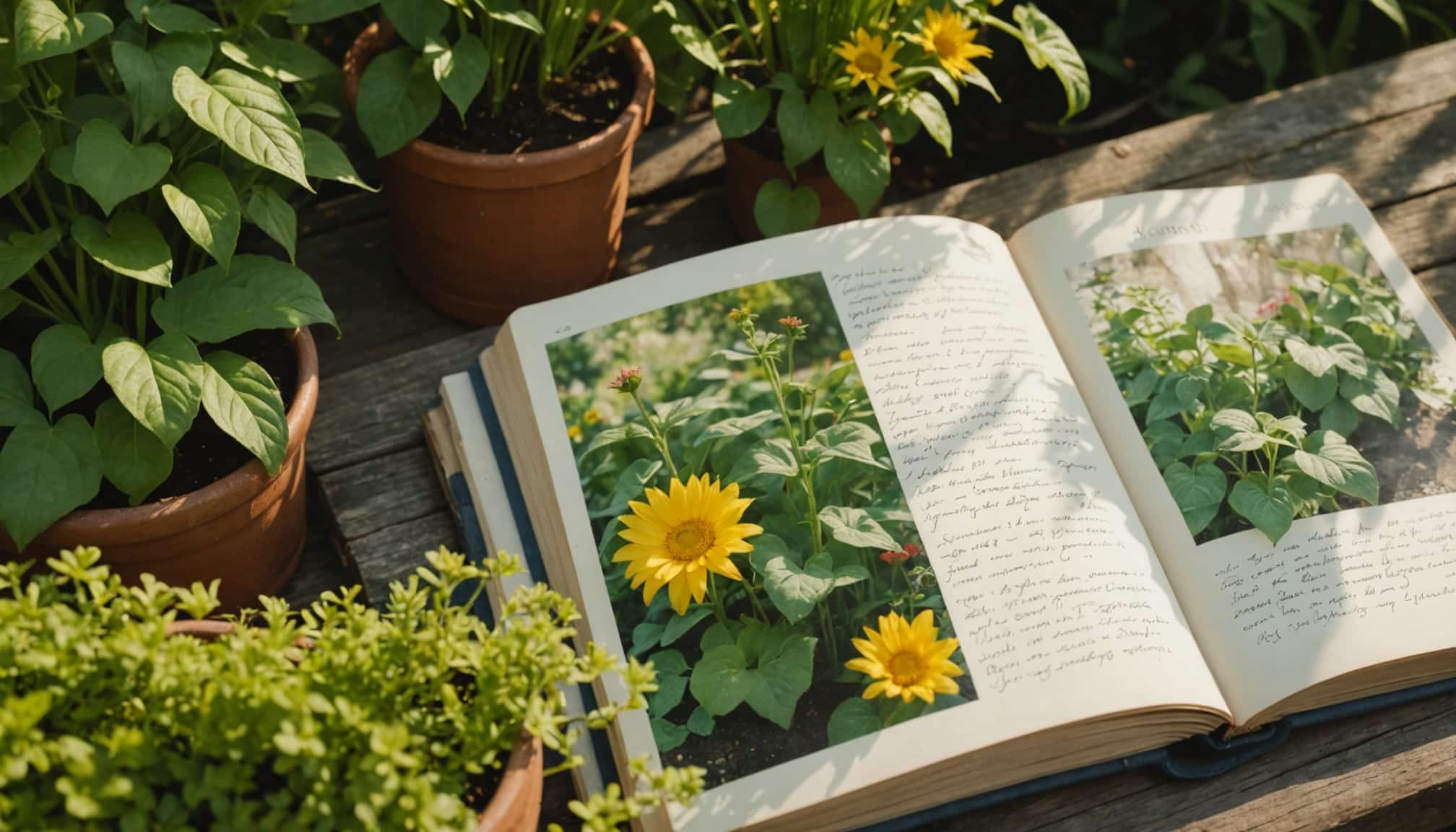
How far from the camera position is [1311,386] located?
0.96m

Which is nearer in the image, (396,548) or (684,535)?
(684,535)

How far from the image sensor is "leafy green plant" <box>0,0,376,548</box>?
0.75 m

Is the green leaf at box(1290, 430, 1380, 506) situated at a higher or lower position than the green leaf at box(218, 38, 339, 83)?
lower

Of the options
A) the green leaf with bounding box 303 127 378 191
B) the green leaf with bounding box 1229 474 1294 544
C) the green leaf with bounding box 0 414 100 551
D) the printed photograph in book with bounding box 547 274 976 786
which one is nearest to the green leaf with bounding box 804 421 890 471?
the printed photograph in book with bounding box 547 274 976 786

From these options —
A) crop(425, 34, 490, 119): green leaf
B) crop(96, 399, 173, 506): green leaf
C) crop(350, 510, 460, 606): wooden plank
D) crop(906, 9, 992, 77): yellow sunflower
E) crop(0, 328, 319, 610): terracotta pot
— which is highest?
crop(425, 34, 490, 119): green leaf

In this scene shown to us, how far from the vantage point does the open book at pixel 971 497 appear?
31.3 inches

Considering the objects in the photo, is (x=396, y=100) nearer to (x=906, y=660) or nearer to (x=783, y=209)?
(x=783, y=209)

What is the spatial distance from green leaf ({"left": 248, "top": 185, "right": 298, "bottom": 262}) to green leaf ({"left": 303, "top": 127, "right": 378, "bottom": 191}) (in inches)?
1.2

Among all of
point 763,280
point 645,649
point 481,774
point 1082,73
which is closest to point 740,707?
point 645,649

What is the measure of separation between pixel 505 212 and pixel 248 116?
10.9 inches

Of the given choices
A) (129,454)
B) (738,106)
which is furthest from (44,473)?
(738,106)

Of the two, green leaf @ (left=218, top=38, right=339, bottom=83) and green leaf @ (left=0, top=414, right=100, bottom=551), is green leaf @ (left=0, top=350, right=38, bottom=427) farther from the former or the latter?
green leaf @ (left=218, top=38, right=339, bottom=83)

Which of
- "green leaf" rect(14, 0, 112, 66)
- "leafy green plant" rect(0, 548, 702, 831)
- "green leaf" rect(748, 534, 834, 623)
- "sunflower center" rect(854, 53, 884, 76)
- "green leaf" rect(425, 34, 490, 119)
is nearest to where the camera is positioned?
"leafy green plant" rect(0, 548, 702, 831)

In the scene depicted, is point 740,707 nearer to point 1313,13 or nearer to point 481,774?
point 481,774
